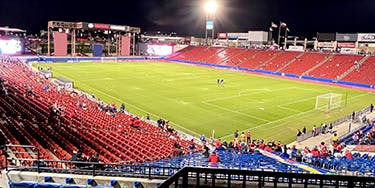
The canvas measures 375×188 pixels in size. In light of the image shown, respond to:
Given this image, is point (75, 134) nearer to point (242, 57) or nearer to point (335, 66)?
point (335, 66)

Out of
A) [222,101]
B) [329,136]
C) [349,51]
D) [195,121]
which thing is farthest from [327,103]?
[349,51]

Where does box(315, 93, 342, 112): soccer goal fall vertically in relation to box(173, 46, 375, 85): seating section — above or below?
below

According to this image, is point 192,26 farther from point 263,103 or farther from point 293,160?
point 293,160

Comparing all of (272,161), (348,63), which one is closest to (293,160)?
(272,161)

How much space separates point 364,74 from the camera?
60250mm

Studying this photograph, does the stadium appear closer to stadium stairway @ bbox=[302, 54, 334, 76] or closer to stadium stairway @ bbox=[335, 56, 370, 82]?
stadium stairway @ bbox=[302, 54, 334, 76]

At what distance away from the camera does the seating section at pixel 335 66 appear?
6360 centimetres

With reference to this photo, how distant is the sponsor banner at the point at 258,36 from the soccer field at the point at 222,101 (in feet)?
152

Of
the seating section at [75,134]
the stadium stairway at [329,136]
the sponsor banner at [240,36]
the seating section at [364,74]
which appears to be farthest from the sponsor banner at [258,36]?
the seating section at [75,134]

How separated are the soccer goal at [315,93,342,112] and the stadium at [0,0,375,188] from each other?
151mm

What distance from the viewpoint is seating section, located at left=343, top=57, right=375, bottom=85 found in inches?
2266

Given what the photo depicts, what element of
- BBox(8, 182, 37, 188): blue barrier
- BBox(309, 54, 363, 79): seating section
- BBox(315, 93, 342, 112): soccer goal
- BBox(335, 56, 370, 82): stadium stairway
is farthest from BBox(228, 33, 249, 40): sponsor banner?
BBox(8, 182, 37, 188): blue barrier

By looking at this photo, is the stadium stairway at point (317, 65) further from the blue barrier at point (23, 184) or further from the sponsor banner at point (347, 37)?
the blue barrier at point (23, 184)

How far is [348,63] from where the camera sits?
6762 centimetres
